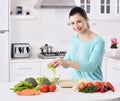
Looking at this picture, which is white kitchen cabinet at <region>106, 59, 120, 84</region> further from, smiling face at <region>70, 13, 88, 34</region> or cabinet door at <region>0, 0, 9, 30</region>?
smiling face at <region>70, 13, 88, 34</region>

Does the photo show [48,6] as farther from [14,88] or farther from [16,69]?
[14,88]

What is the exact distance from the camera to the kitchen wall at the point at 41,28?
5234mm

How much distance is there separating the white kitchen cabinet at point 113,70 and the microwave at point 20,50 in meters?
1.24

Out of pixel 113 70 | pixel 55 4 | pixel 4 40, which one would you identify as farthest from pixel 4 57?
pixel 113 70

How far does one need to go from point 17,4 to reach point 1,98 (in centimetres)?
310

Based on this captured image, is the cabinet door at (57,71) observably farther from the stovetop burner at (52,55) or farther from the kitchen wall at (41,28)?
the kitchen wall at (41,28)

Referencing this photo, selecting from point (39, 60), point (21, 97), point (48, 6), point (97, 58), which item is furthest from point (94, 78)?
point (48, 6)

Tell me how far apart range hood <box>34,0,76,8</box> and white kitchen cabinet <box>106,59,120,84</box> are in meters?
1.08

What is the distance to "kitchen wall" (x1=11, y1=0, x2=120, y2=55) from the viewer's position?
17.2 ft

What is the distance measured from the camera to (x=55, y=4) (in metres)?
5.12

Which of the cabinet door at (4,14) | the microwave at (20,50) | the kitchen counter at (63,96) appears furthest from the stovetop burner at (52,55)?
the kitchen counter at (63,96)

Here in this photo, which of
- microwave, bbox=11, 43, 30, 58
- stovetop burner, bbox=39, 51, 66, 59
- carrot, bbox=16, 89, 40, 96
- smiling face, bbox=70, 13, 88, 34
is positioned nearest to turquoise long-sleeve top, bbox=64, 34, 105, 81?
smiling face, bbox=70, 13, 88, 34

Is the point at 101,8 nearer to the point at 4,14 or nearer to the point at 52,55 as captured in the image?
the point at 52,55

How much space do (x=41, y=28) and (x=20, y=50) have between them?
58 centimetres
